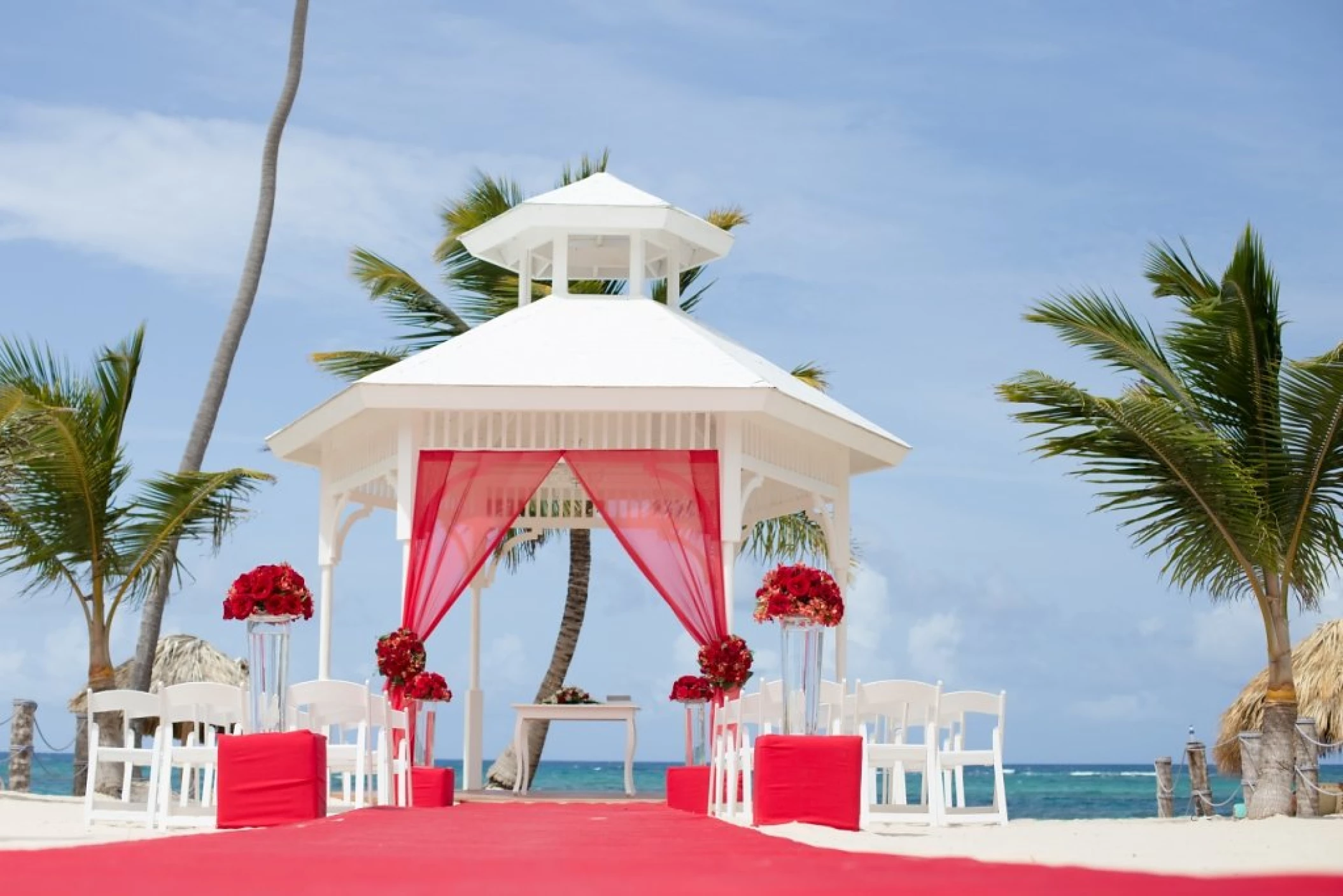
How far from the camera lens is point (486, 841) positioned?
9453 mm

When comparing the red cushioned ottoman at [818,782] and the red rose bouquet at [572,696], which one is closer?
the red cushioned ottoman at [818,782]

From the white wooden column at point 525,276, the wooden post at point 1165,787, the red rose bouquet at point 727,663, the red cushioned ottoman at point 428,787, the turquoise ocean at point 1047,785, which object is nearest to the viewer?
the red rose bouquet at point 727,663

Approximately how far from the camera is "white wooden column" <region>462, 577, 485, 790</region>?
1775 cm

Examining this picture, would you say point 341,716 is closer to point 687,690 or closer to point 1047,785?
point 687,690

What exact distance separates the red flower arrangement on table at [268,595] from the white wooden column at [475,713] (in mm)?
6288

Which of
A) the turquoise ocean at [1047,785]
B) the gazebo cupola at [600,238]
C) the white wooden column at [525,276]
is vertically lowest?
the turquoise ocean at [1047,785]

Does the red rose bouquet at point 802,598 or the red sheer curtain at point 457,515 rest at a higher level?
the red sheer curtain at point 457,515

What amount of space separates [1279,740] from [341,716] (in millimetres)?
8213

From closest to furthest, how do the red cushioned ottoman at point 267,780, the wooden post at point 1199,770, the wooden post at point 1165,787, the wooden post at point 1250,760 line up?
the red cushioned ottoman at point 267,780, the wooden post at point 1250,760, the wooden post at point 1199,770, the wooden post at point 1165,787

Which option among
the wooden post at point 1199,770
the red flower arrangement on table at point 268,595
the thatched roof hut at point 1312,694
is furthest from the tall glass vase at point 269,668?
the thatched roof hut at point 1312,694

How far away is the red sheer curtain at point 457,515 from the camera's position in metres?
14.6

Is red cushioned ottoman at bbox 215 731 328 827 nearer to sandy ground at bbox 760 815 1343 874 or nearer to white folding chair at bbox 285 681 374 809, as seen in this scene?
white folding chair at bbox 285 681 374 809

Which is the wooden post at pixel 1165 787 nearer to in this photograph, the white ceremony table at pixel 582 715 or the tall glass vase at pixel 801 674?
the white ceremony table at pixel 582 715

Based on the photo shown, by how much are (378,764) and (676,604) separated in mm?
2735
